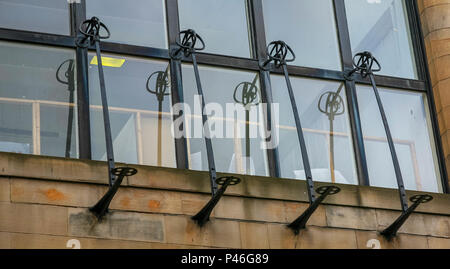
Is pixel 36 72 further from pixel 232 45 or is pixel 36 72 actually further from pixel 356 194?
pixel 356 194

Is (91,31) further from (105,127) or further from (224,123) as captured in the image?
(224,123)

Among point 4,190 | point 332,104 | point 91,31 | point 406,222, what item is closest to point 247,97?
point 332,104

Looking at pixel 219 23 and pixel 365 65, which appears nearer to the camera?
pixel 365 65

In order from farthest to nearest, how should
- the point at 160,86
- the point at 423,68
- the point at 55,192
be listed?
1. the point at 423,68
2. the point at 160,86
3. the point at 55,192

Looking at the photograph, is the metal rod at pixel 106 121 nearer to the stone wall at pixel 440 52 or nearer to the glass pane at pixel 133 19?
the glass pane at pixel 133 19

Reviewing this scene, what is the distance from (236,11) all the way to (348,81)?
1.78m

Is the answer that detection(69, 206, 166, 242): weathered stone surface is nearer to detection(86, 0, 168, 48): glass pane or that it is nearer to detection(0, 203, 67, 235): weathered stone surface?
detection(0, 203, 67, 235): weathered stone surface

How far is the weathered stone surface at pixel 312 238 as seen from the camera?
11.9 m

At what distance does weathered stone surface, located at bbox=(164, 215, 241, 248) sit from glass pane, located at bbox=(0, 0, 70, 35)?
2853mm

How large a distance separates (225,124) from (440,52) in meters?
3.45

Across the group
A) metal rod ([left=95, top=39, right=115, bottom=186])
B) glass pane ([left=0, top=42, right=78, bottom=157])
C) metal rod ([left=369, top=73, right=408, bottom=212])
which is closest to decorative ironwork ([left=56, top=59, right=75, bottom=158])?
glass pane ([left=0, top=42, right=78, bottom=157])

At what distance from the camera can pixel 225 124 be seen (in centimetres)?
1292

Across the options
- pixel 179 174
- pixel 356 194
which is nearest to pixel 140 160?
pixel 179 174

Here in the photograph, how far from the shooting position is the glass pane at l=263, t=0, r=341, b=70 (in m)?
13.8
